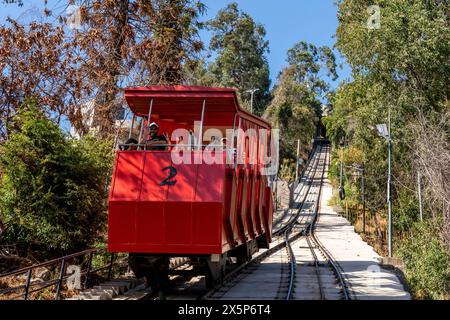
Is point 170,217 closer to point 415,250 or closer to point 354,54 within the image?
point 415,250

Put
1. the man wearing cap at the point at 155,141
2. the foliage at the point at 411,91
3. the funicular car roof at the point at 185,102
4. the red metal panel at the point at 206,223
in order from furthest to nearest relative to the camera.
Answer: the foliage at the point at 411,91 < the funicular car roof at the point at 185,102 < the man wearing cap at the point at 155,141 < the red metal panel at the point at 206,223

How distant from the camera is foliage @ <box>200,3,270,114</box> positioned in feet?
252

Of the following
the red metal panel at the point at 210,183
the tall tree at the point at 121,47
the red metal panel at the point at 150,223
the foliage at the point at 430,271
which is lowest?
the foliage at the point at 430,271

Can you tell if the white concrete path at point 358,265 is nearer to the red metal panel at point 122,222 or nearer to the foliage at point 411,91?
the foliage at point 411,91

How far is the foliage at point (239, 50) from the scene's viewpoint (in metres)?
76.7

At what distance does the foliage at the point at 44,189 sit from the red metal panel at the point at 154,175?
338 cm

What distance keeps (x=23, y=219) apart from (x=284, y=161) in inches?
2220

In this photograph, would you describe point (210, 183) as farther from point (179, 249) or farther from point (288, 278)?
point (288, 278)

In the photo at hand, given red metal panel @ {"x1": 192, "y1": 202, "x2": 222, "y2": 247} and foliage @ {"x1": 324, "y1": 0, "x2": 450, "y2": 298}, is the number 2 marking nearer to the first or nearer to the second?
red metal panel @ {"x1": 192, "y1": 202, "x2": 222, "y2": 247}

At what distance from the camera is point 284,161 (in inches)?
2699

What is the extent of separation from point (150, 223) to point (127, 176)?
0.99m

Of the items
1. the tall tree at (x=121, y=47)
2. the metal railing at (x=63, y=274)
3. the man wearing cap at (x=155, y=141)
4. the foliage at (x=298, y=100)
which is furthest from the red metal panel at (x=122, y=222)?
the foliage at (x=298, y=100)
